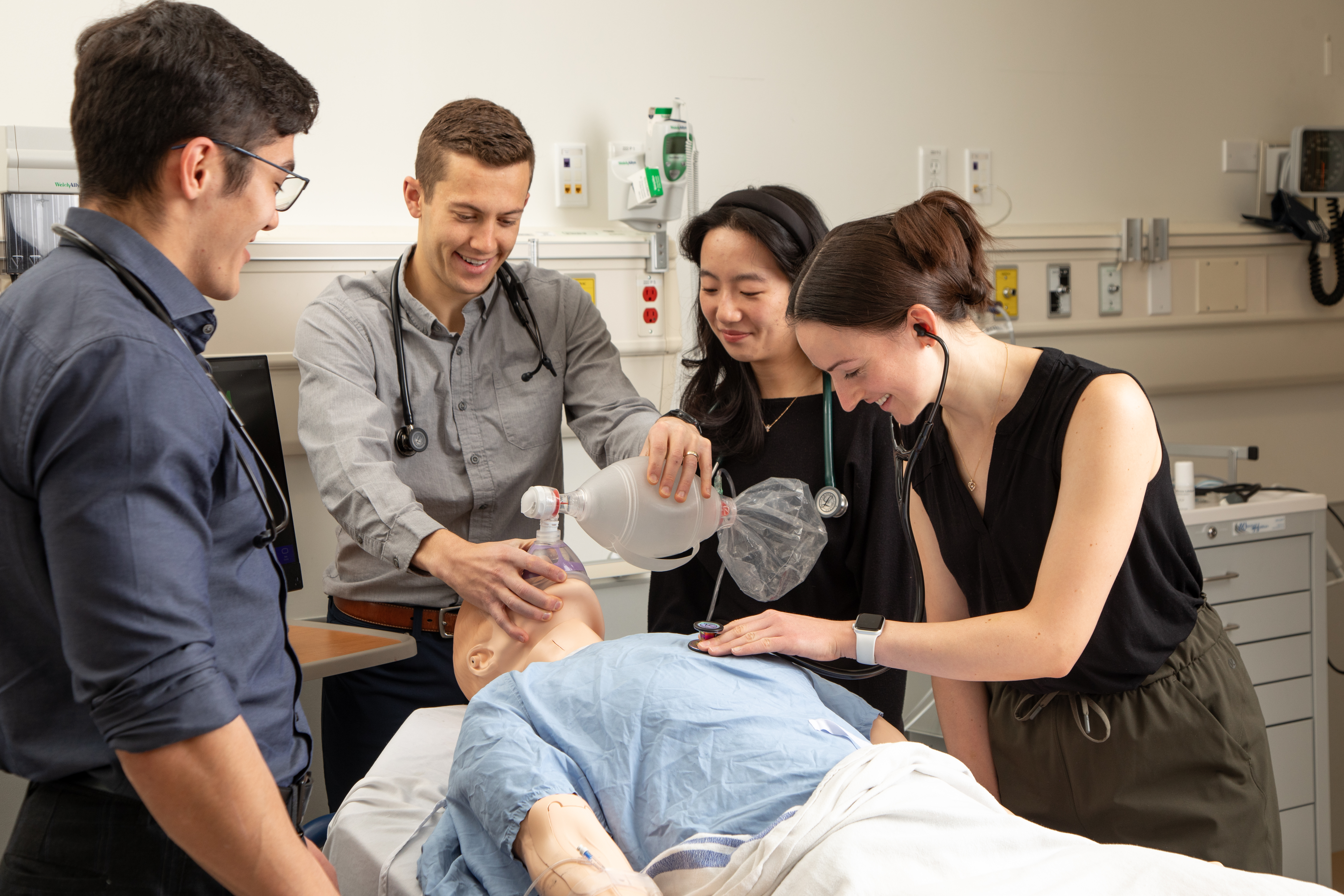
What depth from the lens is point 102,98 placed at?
86cm

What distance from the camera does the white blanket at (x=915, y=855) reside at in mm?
990

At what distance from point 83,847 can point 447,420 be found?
1054 mm

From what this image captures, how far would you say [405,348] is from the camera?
1.83m

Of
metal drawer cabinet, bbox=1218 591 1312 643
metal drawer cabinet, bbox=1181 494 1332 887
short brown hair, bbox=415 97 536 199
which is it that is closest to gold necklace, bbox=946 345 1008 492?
short brown hair, bbox=415 97 536 199

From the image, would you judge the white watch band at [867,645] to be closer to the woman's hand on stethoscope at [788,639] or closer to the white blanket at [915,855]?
the woman's hand on stethoscope at [788,639]

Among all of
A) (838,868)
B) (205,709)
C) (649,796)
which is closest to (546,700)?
(649,796)

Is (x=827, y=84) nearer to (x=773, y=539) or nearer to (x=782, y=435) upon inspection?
(x=782, y=435)

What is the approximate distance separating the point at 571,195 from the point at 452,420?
1.03 m

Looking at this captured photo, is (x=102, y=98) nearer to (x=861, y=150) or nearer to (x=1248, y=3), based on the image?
(x=861, y=150)

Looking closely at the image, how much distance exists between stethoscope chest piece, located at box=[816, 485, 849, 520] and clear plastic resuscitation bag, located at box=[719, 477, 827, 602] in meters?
0.03

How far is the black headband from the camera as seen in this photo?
1.73 meters

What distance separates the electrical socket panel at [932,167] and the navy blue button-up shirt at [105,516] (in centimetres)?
256

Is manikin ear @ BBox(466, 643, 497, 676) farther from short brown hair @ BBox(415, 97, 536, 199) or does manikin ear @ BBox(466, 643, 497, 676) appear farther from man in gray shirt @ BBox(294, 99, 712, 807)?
short brown hair @ BBox(415, 97, 536, 199)

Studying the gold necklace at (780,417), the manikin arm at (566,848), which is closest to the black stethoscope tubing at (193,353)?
the manikin arm at (566,848)
